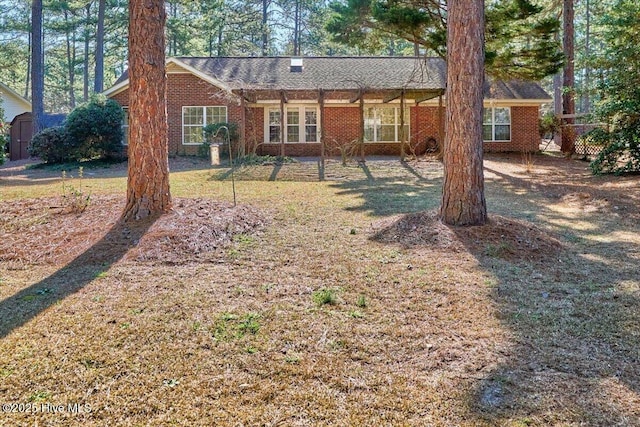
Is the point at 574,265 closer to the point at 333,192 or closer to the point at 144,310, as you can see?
the point at 144,310

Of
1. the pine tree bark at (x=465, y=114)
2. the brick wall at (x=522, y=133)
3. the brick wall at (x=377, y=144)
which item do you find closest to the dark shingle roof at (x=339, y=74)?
the brick wall at (x=522, y=133)

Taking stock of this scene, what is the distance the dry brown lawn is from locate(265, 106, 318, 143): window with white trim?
13500 mm

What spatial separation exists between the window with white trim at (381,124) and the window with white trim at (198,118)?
6.21 m

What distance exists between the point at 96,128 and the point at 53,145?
5.15ft

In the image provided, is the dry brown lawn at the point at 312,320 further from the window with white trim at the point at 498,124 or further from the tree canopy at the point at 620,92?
the window with white trim at the point at 498,124

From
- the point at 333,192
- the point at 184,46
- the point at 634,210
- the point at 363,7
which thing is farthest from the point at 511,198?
the point at 184,46

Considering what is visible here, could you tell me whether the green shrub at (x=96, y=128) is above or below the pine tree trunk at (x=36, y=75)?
below

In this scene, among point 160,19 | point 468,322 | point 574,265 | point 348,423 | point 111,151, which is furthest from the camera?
point 111,151

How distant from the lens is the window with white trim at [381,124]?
20438mm

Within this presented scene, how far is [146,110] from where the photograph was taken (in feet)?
19.2

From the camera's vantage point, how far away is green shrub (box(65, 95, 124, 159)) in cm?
1542

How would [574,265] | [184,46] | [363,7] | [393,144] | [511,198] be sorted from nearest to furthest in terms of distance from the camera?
[574,265], [511,198], [363,7], [393,144], [184,46]

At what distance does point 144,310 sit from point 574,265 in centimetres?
415

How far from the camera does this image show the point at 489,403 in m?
2.35
